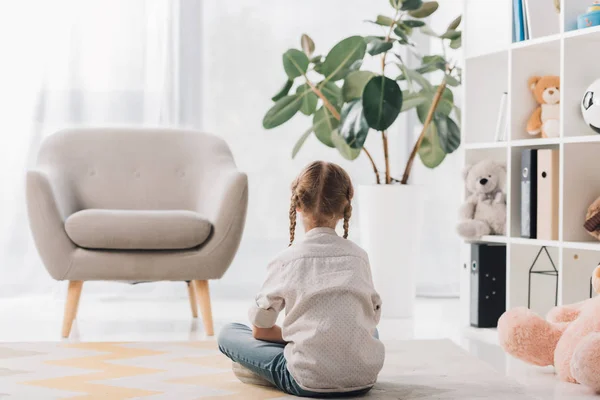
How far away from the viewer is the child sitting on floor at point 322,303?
1813 mm

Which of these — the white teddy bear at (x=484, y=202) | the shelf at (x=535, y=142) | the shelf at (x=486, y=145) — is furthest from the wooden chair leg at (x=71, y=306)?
the shelf at (x=535, y=142)

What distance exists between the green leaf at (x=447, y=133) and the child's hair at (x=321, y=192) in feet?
6.16

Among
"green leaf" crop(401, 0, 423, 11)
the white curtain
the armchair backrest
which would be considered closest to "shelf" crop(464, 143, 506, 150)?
"green leaf" crop(401, 0, 423, 11)

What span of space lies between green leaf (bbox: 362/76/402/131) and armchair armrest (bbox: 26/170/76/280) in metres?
1.22

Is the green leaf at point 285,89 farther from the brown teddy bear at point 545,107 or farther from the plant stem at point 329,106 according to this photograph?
the brown teddy bear at point 545,107

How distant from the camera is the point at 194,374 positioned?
225 centimetres

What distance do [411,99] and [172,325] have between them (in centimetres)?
138

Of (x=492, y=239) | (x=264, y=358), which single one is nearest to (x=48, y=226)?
(x=264, y=358)

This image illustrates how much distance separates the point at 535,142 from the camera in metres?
2.83

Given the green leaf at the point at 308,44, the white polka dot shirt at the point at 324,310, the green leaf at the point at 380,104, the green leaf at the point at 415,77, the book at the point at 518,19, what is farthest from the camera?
the green leaf at the point at 308,44

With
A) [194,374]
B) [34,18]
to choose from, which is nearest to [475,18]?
[194,374]

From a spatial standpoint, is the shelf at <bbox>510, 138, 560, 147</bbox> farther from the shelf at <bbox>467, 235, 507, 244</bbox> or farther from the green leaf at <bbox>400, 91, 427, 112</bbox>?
the green leaf at <bbox>400, 91, 427, 112</bbox>

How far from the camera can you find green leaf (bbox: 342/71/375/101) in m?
3.63

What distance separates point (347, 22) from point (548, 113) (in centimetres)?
177
